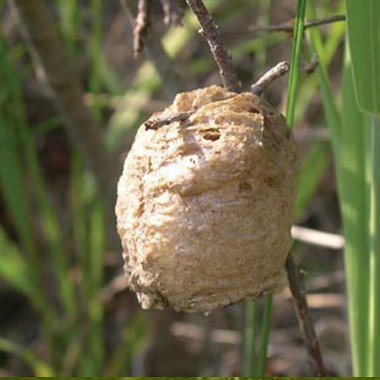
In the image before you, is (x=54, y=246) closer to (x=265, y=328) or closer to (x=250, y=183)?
(x=265, y=328)

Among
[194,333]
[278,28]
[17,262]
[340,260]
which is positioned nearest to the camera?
[278,28]

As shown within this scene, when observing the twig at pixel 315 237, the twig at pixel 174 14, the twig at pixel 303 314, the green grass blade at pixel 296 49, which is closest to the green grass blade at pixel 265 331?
the twig at pixel 303 314

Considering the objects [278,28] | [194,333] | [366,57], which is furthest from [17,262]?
[366,57]

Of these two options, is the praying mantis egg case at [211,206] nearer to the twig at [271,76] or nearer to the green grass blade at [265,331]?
the twig at [271,76]

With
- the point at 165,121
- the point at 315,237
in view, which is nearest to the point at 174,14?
the point at 165,121

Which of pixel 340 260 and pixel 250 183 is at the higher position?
pixel 250 183

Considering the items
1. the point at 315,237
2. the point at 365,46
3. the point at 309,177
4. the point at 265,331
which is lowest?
the point at 315,237

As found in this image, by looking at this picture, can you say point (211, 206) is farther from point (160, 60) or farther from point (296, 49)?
point (160, 60)
